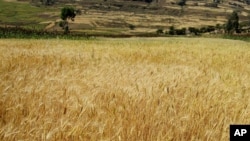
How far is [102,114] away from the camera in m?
5.15

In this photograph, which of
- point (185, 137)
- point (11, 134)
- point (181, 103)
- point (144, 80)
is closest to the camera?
point (11, 134)

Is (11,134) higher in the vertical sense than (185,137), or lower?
higher

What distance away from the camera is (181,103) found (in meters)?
6.14

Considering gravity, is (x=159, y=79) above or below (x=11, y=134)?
below

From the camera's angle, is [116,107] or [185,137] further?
[116,107]

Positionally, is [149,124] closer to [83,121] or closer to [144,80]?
[83,121]

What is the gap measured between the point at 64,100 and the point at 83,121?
118 cm

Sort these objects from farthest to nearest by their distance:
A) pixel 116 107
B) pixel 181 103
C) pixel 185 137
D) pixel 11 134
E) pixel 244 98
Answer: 1. pixel 244 98
2. pixel 181 103
3. pixel 116 107
4. pixel 185 137
5. pixel 11 134

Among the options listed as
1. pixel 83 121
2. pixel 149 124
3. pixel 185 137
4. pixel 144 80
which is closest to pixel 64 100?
pixel 83 121

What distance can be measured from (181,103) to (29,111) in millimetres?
2275

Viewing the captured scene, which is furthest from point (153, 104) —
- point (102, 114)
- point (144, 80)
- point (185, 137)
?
point (144, 80)

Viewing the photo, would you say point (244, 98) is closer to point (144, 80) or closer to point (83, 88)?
point (144, 80)

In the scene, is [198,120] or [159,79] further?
[159,79]

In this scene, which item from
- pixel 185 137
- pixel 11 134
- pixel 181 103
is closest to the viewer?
pixel 11 134
